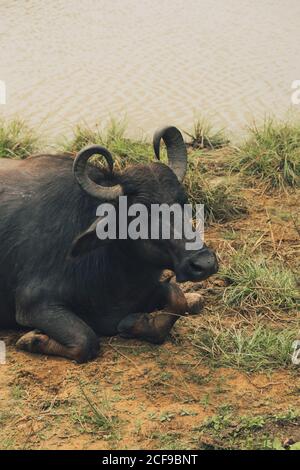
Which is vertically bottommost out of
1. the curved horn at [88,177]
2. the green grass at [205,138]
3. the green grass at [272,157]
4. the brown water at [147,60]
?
the curved horn at [88,177]

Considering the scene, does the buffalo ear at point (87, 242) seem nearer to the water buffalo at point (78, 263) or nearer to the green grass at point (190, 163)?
the water buffalo at point (78, 263)

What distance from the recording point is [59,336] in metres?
5.04

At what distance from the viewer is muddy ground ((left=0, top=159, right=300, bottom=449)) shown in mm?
4207

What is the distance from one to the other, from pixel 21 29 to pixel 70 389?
9.30 m

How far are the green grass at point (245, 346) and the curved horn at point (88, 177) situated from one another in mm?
1122

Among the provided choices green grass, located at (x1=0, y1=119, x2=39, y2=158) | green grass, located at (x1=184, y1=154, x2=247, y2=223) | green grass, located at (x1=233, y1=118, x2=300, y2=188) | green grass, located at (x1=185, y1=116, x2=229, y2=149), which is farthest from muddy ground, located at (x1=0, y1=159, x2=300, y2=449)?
green grass, located at (x1=185, y1=116, x2=229, y2=149)

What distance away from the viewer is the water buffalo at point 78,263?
4.91 meters

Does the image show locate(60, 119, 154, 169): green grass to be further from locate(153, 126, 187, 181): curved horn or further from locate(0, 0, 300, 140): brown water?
locate(153, 126, 187, 181): curved horn

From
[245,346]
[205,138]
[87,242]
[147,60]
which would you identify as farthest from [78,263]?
[147,60]

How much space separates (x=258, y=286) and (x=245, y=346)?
755 mm

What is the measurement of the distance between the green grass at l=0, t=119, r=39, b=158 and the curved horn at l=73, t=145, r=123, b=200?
2859mm

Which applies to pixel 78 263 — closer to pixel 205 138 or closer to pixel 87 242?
pixel 87 242

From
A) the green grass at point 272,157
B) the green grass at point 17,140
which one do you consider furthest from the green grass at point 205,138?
the green grass at point 17,140
